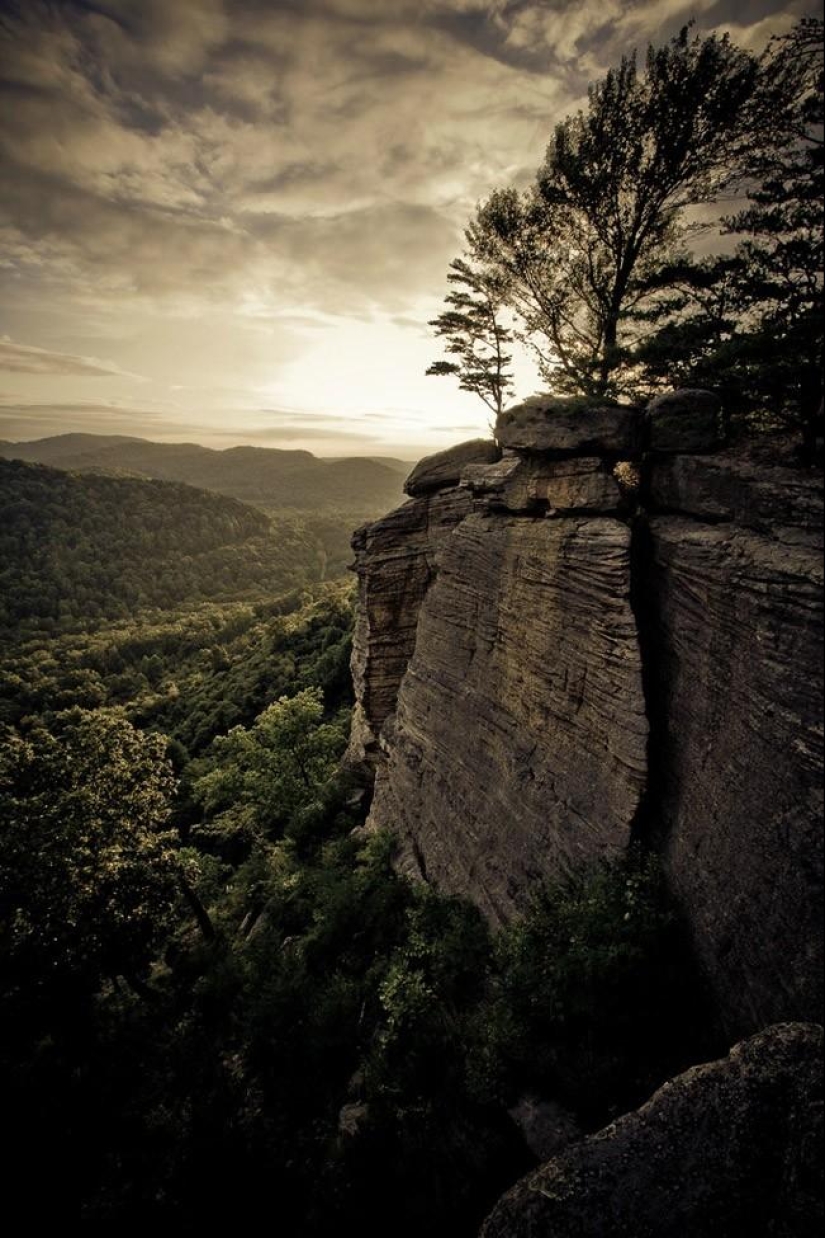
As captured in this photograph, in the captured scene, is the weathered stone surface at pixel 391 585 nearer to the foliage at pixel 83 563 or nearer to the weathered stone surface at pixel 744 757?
the weathered stone surface at pixel 744 757

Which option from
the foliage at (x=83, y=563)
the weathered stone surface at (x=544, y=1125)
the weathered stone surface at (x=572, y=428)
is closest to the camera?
the weathered stone surface at (x=544, y=1125)

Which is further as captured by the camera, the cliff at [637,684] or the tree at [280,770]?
the tree at [280,770]

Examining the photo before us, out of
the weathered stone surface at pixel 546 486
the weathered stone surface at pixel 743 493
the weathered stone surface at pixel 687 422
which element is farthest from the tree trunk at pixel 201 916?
the weathered stone surface at pixel 687 422

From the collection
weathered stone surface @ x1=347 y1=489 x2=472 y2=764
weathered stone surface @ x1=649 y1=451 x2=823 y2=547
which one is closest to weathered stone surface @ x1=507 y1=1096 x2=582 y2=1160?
weathered stone surface @ x1=649 y1=451 x2=823 y2=547

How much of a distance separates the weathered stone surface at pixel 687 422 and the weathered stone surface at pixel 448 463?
7664mm

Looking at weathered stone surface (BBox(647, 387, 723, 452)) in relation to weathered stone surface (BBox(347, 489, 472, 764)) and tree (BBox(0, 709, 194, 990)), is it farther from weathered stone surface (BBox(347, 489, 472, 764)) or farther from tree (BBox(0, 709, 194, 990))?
tree (BBox(0, 709, 194, 990))

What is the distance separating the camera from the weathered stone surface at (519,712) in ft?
36.6

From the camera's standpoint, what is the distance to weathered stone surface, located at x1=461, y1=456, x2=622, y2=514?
12.2 metres

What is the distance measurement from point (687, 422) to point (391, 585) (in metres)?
13.0

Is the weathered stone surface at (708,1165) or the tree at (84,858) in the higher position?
the weathered stone surface at (708,1165)

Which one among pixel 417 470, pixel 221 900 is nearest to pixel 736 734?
pixel 417 470

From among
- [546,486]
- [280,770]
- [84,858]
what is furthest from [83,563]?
[546,486]

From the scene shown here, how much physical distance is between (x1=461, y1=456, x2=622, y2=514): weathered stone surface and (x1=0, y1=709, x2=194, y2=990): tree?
18.5 meters

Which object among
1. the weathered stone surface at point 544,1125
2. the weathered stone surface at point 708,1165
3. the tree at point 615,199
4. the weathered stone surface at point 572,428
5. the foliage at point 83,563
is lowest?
the foliage at point 83,563
